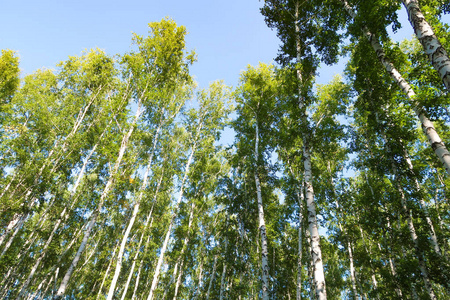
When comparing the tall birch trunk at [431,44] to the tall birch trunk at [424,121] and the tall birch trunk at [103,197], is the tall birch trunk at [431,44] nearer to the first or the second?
the tall birch trunk at [424,121]

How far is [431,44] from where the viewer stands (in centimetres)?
412

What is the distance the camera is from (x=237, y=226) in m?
14.2

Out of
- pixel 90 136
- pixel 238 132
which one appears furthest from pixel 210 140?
pixel 90 136

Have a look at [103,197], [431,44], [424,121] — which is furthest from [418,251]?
[103,197]

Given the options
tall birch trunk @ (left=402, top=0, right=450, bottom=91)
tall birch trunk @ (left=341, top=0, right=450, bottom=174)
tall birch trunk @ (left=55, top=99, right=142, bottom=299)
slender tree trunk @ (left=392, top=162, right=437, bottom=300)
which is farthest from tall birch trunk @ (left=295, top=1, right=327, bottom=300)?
tall birch trunk @ (left=55, top=99, right=142, bottom=299)

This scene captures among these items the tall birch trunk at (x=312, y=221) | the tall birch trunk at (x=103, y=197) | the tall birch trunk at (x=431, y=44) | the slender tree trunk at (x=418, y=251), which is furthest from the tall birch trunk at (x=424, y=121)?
the tall birch trunk at (x=103, y=197)

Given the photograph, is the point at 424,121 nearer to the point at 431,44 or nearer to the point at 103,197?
the point at 431,44

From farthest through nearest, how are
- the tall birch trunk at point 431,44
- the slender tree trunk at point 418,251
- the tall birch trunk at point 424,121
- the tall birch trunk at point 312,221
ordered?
the slender tree trunk at point 418,251, the tall birch trunk at point 312,221, the tall birch trunk at point 424,121, the tall birch trunk at point 431,44

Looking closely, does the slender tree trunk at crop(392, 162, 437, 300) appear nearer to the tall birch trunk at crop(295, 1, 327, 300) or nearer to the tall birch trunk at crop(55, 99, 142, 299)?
the tall birch trunk at crop(295, 1, 327, 300)

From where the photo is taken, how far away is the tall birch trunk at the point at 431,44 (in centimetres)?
381

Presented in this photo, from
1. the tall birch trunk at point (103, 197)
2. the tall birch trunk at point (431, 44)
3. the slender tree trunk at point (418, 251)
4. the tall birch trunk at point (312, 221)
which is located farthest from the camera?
the tall birch trunk at point (103, 197)

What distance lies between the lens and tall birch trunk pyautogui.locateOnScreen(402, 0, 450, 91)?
12.5ft

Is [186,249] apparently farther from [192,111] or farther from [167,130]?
[192,111]

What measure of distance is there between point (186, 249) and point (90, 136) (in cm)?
Answer: 1072
